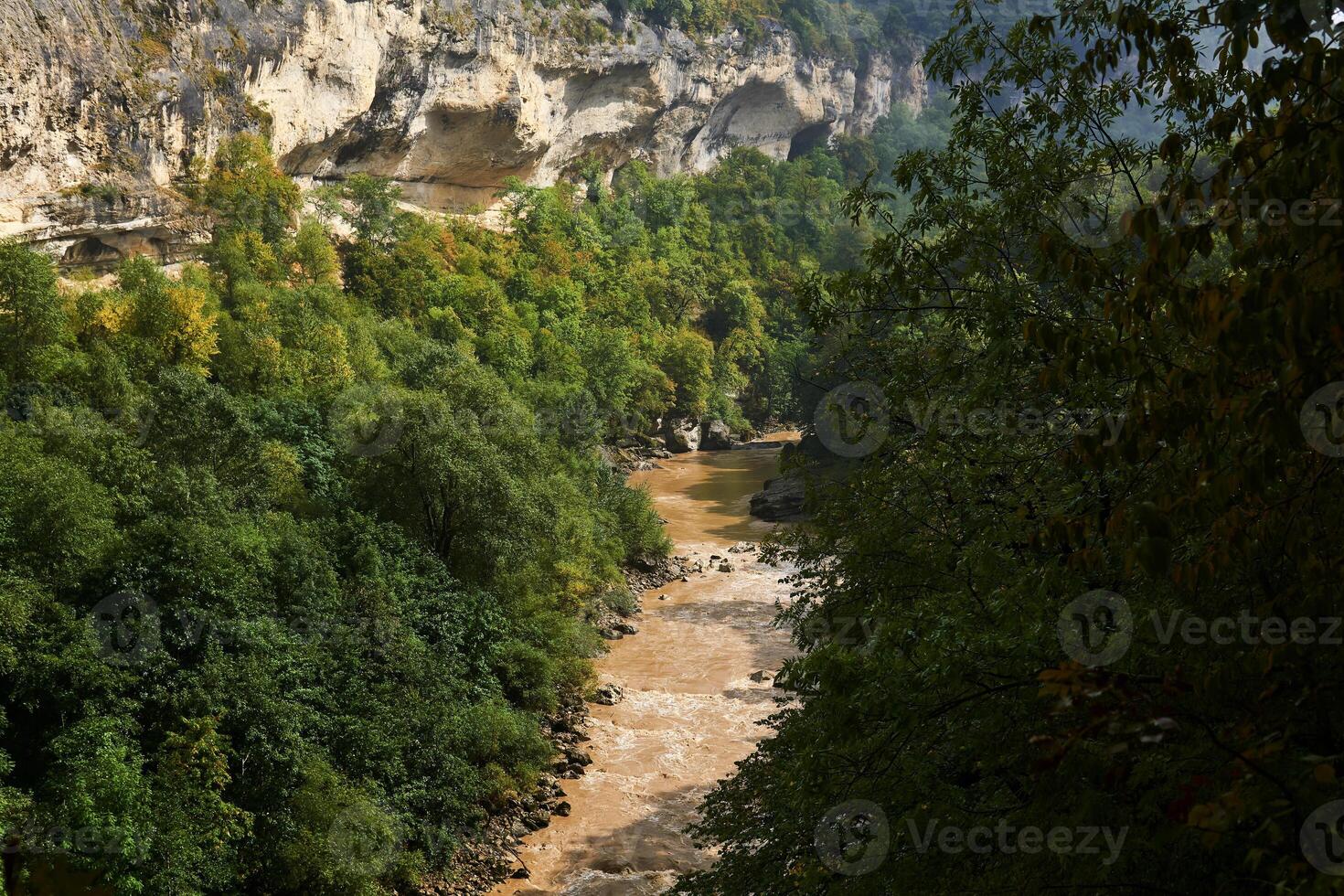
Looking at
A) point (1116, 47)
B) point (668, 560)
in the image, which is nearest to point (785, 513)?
point (668, 560)

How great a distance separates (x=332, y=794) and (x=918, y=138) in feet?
267

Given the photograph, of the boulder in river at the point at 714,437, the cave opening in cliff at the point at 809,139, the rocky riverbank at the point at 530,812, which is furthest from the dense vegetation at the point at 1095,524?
the cave opening in cliff at the point at 809,139

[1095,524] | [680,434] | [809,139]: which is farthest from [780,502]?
[809,139]

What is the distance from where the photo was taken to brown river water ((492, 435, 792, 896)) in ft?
45.9

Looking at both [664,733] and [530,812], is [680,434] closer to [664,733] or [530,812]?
[664,733]

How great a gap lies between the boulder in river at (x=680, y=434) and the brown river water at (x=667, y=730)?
15.2 m

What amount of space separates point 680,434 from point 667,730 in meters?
28.9

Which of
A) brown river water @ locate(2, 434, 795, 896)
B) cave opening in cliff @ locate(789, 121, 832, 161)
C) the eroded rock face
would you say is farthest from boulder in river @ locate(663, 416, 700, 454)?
cave opening in cliff @ locate(789, 121, 832, 161)

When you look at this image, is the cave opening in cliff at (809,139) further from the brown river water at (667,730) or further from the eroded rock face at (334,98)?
the brown river water at (667,730)

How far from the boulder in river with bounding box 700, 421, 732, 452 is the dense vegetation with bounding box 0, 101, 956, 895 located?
1638cm

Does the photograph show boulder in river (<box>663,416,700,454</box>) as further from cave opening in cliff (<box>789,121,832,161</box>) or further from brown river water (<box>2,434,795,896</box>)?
cave opening in cliff (<box>789,121,832,161</box>)

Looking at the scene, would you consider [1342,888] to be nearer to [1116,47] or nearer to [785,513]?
[1116,47]

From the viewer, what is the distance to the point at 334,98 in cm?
3459

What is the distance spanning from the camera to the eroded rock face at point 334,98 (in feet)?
76.9
